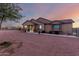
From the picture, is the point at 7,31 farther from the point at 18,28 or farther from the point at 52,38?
the point at 52,38

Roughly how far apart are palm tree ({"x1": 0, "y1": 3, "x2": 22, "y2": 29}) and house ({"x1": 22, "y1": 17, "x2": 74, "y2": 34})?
0.22 m

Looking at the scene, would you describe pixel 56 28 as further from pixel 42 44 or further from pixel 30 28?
pixel 30 28

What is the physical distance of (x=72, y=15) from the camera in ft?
9.21

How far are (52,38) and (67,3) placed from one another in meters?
0.69

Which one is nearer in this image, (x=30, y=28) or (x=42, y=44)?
(x=42, y=44)

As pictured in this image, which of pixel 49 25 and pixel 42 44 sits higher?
pixel 49 25

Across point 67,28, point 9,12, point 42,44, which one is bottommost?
point 42,44

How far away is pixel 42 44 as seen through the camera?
2811 mm

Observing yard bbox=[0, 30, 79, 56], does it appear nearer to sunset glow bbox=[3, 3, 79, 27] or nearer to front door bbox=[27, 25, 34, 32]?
front door bbox=[27, 25, 34, 32]

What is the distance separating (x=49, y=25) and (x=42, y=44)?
1.22 ft

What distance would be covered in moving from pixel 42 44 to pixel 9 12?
85cm

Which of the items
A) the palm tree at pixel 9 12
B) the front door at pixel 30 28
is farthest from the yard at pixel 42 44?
the palm tree at pixel 9 12

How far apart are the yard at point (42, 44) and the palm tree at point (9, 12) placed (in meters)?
0.24

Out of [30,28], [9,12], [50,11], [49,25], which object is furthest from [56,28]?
[9,12]
